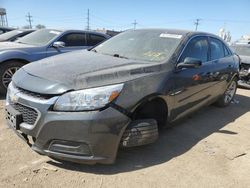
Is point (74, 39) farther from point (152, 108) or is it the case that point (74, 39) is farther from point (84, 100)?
point (84, 100)

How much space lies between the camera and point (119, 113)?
3.00 metres

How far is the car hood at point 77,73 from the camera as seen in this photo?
2973 millimetres

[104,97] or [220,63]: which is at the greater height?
[104,97]

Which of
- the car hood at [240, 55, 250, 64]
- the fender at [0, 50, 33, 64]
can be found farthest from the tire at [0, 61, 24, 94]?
the car hood at [240, 55, 250, 64]

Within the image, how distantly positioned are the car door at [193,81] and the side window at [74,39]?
3619mm

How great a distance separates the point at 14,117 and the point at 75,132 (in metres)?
0.78

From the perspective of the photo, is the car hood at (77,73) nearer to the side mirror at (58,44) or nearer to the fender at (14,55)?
the fender at (14,55)

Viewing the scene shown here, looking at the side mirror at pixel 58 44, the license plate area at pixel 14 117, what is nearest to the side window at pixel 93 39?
the side mirror at pixel 58 44

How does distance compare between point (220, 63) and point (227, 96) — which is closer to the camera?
point (220, 63)

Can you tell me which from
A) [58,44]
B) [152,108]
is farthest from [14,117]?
[58,44]

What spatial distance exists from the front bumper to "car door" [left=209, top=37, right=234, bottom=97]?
9.11 ft

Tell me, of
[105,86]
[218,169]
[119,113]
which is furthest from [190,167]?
[105,86]

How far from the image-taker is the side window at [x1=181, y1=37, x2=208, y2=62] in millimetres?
4250

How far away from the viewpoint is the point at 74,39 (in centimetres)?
741
